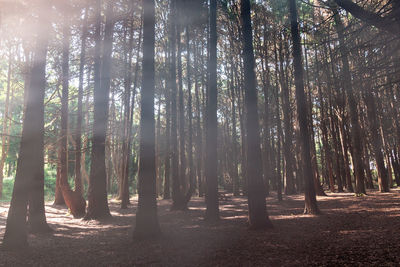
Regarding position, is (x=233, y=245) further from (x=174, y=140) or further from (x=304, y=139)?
(x=174, y=140)

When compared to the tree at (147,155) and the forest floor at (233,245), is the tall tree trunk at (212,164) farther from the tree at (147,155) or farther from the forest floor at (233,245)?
the tree at (147,155)

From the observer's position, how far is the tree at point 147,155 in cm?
711

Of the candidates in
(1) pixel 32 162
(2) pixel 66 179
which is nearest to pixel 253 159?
(1) pixel 32 162

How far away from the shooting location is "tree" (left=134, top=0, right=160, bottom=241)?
7113mm

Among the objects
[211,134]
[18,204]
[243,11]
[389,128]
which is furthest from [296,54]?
[389,128]

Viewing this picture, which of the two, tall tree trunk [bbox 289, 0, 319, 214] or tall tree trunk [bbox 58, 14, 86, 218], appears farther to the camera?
tall tree trunk [bbox 58, 14, 86, 218]

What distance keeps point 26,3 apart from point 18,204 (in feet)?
19.5

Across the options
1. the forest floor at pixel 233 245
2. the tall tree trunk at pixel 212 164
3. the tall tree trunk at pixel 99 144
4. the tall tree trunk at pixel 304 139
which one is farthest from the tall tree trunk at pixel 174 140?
the tall tree trunk at pixel 304 139

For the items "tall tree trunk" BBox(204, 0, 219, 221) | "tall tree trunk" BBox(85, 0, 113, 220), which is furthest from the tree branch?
"tall tree trunk" BBox(85, 0, 113, 220)

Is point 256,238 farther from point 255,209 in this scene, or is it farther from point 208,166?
point 208,166

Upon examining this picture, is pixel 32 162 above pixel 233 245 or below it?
above

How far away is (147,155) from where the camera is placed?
24.1ft

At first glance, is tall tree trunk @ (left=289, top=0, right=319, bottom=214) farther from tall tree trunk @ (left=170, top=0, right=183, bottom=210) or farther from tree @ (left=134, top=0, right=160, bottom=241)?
tall tree trunk @ (left=170, top=0, right=183, bottom=210)

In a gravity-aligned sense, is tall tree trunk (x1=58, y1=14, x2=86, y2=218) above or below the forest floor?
above
